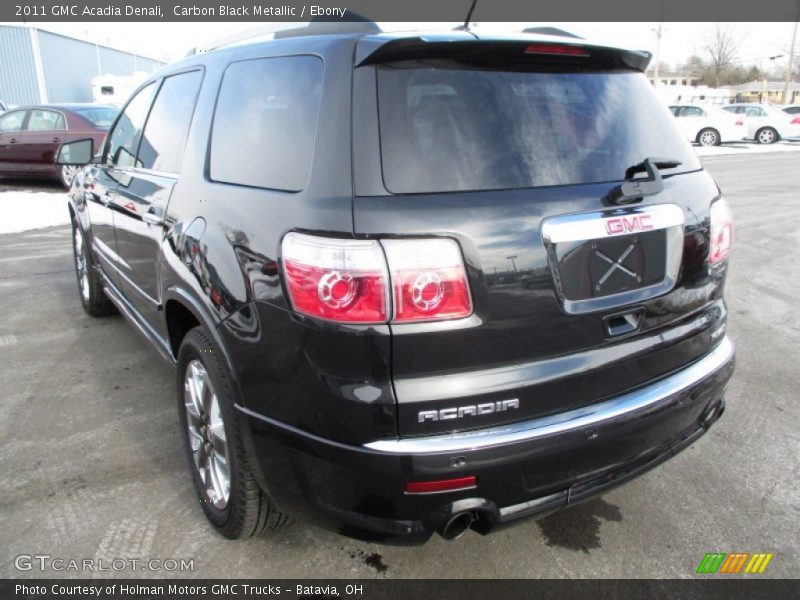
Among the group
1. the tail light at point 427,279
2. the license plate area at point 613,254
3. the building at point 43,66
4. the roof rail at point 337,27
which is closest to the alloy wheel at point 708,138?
the license plate area at point 613,254

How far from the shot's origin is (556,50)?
2.03m

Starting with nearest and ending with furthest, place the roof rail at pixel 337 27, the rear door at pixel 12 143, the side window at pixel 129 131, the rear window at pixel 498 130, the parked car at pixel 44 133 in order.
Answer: the rear window at pixel 498 130
the roof rail at pixel 337 27
the side window at pixel 129 131
the parked car at pixel 44 133
the rear door at pixel 12 143

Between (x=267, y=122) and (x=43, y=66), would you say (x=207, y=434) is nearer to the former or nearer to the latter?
(x=267, y=122)

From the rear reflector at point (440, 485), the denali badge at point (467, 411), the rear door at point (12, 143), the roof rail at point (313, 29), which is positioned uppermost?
the roof rail at point (313, 29)

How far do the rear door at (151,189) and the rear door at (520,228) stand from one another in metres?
1.37

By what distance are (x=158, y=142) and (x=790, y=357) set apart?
13.9 ft

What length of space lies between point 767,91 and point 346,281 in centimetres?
7816

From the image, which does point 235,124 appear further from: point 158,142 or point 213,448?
point 213,448

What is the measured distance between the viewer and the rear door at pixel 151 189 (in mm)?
2812

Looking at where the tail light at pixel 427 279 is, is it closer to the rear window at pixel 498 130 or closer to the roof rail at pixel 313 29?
the rear window at pixel 498 130

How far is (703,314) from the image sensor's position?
2303 mm

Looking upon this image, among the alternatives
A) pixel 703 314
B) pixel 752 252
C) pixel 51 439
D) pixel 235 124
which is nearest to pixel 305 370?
pixel 235 124

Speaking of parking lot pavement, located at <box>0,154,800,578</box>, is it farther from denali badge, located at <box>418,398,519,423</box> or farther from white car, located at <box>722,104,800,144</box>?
white car, located at <box>722,104,800,144</box>

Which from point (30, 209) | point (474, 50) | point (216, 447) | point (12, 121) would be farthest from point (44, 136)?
point (474, 50)
